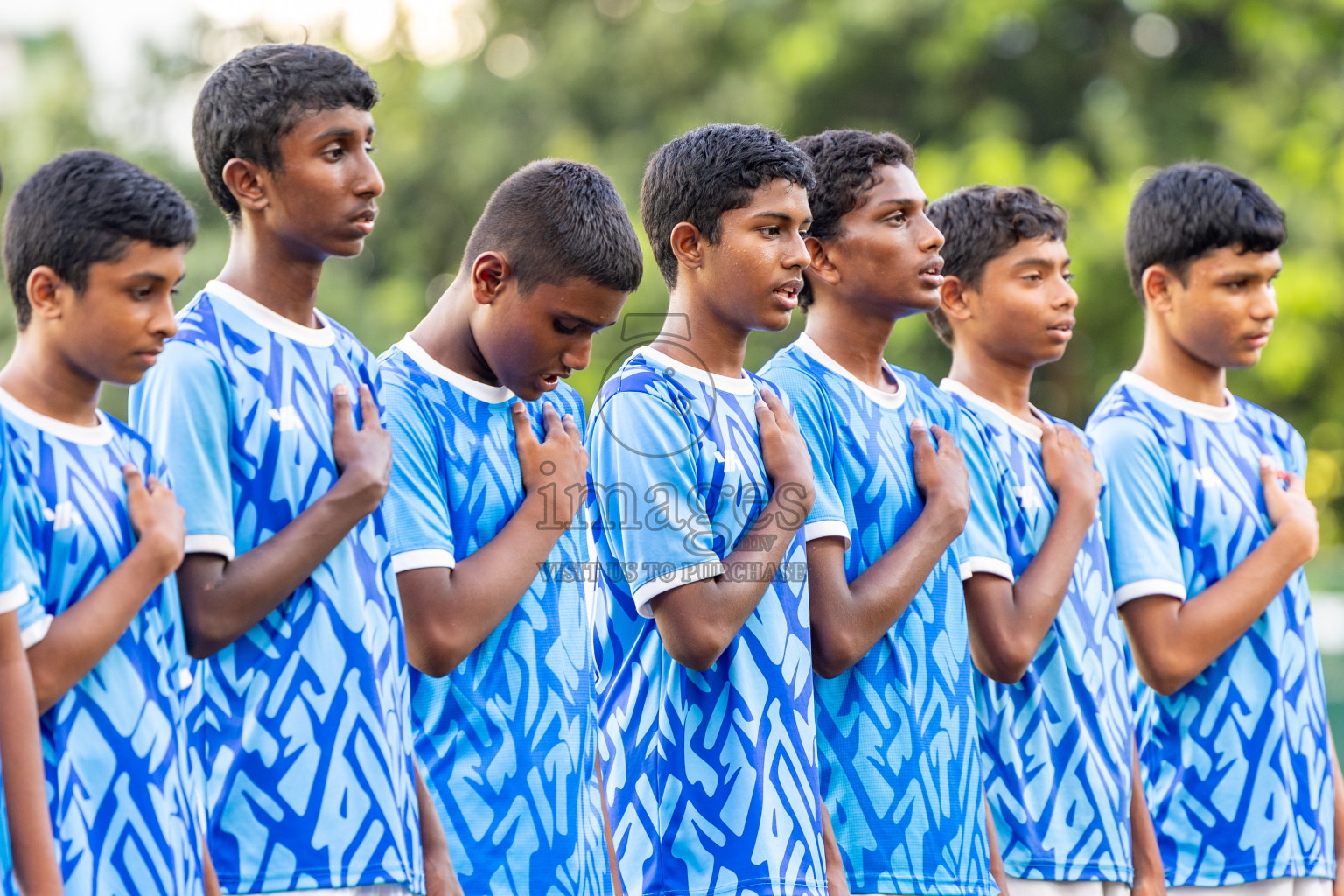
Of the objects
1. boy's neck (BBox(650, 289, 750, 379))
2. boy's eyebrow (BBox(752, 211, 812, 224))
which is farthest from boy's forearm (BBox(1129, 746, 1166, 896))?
boy's eyebrow (BBox(752, 211, 812, 224))

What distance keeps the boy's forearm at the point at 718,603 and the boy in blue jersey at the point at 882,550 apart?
0.24 metres

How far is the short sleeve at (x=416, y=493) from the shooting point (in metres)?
2.99

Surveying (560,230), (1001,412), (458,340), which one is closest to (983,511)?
(1001,412)

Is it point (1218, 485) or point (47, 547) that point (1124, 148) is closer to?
point (1218, 485)

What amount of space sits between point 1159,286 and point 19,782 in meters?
3.52

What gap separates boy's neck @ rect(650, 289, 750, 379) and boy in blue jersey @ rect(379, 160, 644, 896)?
0.17m

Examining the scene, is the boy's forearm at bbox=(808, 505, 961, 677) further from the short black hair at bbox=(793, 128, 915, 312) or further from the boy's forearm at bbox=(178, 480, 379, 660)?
the boy's forearm at bbox=(178, 480, 379, 660)

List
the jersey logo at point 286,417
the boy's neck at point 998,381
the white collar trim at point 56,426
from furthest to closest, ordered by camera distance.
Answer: the boy's neck at point 998,381 < the jersey logo at point 286,417 < the white collar trim at point 56,426

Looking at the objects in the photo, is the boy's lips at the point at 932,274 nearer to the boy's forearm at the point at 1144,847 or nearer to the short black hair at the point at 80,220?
the boy's forearm at the point at 1144,847

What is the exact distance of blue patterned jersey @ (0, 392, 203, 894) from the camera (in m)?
2.40

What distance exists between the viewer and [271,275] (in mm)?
2930

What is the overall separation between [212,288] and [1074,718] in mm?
2339

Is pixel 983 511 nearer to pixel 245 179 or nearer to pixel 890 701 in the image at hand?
pixel 890 701

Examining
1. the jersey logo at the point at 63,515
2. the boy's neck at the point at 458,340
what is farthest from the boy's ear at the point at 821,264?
the jersey logo at the point at 63,515
